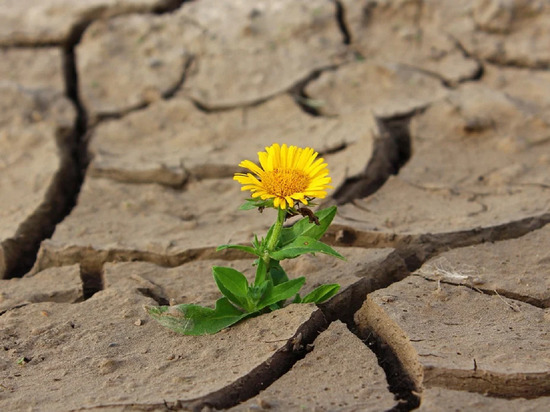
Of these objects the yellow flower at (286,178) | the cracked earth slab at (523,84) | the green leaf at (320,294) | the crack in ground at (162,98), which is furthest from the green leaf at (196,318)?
the cracked earth slab at (523,84)

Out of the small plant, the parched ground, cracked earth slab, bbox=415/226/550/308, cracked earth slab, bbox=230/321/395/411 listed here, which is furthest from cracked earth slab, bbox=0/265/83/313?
cracked earth slab, bbox=415/226/550/308

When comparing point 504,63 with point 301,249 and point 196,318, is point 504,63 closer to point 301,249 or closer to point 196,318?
point 301,249

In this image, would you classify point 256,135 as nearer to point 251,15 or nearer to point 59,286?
point 251,15

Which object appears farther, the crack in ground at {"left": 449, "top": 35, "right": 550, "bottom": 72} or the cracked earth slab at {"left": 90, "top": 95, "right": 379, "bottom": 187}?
the crack in ground at {"left": 449, "top": 35, "right": 550, "bottom": 72}

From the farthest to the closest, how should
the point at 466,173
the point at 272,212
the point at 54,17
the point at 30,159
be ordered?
the point at 54,17 < the point at 30,159 < the point at 466,173 < the point at 272,212

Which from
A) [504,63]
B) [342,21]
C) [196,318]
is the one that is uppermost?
[342,21]

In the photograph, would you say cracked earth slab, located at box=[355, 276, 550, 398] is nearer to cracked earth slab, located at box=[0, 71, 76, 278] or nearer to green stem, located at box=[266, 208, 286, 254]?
green stem, located at box=[266, 208, 286, 254]

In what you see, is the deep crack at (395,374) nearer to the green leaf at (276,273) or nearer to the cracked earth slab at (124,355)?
the cracked earth slab at (124,355)

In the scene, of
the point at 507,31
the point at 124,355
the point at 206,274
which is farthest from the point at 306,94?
the point at 124,355
